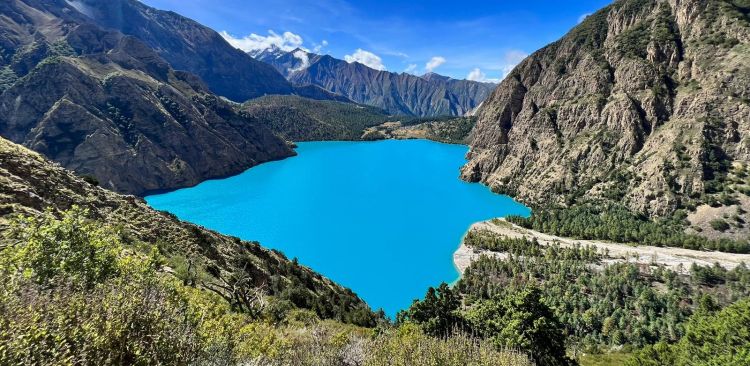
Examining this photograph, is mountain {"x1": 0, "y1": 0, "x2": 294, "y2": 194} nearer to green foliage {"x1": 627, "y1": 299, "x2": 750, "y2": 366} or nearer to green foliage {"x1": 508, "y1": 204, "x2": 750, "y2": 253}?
green foliage {"x1": 508, "y1": 204, "x2": 750, "y2": 253}

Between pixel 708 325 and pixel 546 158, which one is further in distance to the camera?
pixel 546 158

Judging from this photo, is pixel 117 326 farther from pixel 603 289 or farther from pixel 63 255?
pixel 603 289

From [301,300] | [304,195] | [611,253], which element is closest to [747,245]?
[611,253]

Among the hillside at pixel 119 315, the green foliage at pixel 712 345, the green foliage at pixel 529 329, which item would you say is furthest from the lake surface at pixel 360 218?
the hillside at pixel 119 315

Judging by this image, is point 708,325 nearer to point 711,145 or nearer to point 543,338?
point 543,338

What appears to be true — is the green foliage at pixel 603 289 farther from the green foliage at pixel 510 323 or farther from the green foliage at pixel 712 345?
the green foliage at pixel 510 323

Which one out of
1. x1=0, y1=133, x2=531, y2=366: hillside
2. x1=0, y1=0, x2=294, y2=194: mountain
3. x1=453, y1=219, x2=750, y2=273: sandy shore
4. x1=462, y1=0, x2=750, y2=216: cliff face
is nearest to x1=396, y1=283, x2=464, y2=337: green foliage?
x1=0, y1=133, x2=531, y2=366: hillside

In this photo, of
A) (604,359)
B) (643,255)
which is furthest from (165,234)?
(643,255)
